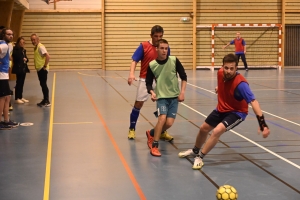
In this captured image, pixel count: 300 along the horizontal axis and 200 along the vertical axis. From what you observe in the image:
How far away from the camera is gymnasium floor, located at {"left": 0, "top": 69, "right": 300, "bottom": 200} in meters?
5.46

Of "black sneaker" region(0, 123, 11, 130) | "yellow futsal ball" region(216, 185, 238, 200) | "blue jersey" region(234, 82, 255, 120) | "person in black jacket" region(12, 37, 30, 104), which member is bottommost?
"yellow futsal ball" region(216, 185, 238, 200)

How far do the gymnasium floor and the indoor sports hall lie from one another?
16mm

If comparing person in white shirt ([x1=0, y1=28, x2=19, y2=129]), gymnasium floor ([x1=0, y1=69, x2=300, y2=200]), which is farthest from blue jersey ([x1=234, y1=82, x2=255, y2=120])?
person in white shirt ([x1=0, y1=28, x2=19, y2=129])

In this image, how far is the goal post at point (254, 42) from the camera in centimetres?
2656

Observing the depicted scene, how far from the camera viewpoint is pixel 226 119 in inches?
251

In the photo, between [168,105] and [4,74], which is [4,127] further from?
[168,105]

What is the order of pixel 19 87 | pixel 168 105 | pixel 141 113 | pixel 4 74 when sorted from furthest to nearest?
pixel 19 87 < pixel 141 113 < pixel 4 74 < pixel 168 105

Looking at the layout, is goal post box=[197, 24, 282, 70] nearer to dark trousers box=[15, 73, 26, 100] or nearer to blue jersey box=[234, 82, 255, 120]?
dark trousers box=[15, 73, 26, 100]

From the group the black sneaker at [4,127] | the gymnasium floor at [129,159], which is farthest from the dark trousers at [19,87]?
the black sneaker at [4,127]

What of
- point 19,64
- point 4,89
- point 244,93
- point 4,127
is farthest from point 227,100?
point 19,64

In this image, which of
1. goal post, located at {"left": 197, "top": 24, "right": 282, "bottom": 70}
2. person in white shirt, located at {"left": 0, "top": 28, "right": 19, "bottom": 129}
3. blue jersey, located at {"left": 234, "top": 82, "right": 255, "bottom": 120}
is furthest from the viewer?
goal post, located at {"left": 197, "top": 24, "right": 282, "bottom": 70}

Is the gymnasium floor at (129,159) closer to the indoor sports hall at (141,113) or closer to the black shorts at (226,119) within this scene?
the indoor sports hall at (141,113)

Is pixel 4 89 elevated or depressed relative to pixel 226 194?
elevated

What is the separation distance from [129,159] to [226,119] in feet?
4.99
